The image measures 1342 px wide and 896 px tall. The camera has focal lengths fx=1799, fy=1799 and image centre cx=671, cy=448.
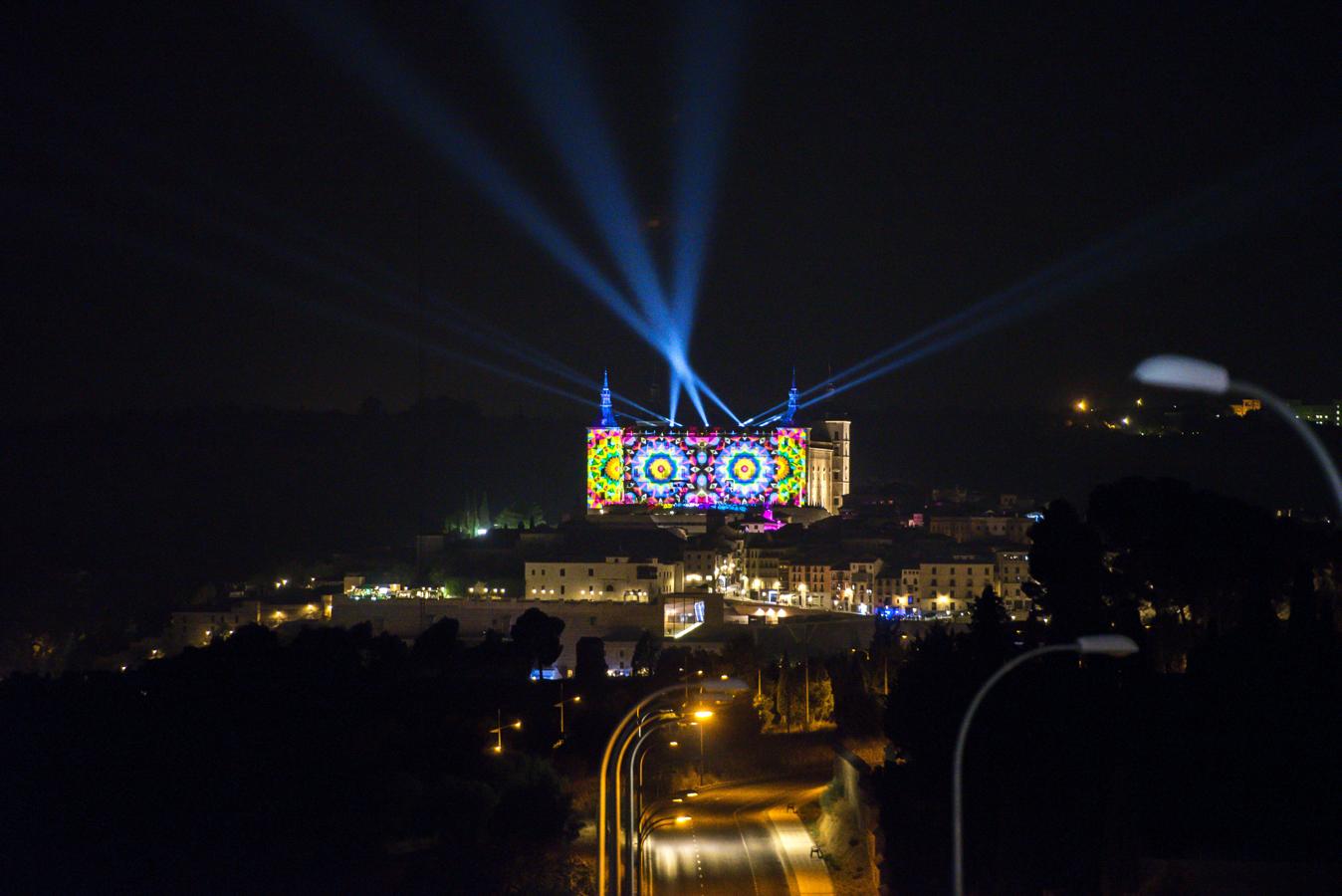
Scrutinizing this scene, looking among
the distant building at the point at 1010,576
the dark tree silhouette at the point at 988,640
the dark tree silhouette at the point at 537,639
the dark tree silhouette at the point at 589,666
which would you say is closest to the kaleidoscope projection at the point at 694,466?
the distant building at the point at 1010,576

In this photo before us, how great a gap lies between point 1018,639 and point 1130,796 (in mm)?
11012

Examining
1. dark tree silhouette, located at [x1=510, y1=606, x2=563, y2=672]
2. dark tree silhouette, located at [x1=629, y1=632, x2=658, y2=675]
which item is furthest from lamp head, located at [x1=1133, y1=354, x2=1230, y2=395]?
dark tree silhouette, located at [x1=629, y1=632, x2=658, y2=675]

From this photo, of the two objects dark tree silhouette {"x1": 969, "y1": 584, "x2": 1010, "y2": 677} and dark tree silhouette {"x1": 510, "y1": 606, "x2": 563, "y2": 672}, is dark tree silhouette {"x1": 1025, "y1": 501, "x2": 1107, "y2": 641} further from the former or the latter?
dark tree silhouette {"x1": 510, "y1": 606, "x2": 563, "y2": 672}

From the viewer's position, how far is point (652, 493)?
2522 inches

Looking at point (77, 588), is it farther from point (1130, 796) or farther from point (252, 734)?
point (1130, 796)

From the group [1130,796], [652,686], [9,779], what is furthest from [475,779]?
[652,686]

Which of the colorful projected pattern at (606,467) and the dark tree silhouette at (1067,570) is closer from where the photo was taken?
the dark tree silhouette at (1067,570)

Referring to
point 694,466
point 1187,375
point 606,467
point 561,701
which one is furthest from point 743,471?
point 1187,375

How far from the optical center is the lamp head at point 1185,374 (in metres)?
6.24

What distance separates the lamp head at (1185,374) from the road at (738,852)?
12.7m

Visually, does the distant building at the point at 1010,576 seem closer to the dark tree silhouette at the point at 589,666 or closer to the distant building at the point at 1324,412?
the distant building at the point at 1324,412

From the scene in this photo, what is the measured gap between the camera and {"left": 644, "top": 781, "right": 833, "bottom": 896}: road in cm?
1888

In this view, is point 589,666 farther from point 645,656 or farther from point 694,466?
point 694,466

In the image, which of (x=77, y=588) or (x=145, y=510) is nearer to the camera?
(x=77, y=588)
